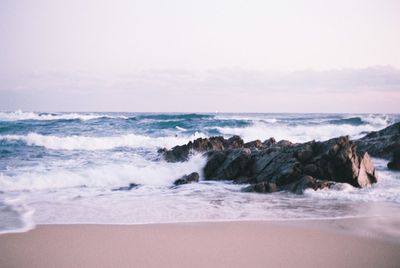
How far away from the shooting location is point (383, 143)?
Result: 1234 cm

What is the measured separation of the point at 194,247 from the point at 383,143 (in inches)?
403

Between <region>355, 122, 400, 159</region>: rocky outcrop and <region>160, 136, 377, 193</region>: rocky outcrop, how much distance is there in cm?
372

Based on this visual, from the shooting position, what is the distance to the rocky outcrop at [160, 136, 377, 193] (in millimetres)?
8016

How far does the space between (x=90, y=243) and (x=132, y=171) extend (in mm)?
6090

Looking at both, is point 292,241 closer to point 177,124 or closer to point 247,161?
point 247,161

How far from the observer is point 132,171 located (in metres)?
10.4

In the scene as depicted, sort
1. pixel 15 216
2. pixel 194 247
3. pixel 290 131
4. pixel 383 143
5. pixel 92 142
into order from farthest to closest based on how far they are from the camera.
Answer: pixel 290 131 → pixel 92 142 → pixel 383 143 → pixel 15 216 → pixel 194 247

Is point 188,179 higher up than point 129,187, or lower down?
higher up

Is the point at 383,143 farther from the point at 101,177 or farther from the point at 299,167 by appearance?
the point at 101,177

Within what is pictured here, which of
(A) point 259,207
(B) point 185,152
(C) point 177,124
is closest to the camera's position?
(A) point 259,207

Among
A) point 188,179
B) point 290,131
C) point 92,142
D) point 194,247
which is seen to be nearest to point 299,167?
point 188,179

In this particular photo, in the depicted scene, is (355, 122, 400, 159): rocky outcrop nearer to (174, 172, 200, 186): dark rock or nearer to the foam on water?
(174, 172, 200, 186): dark rock

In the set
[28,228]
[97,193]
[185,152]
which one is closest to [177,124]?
[185,152]

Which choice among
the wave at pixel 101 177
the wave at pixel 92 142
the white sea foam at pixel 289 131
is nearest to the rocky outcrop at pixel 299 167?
the wave at pixel 101 177
